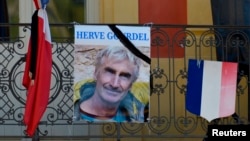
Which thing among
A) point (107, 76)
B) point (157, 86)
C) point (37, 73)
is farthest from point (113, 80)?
point (37, 73)

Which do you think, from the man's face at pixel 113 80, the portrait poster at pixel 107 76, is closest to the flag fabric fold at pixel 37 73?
the portrait poster at pixel 107 76

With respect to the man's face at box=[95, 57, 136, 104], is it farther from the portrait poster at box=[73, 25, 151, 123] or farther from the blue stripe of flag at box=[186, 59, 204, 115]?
the blue stripe of flag at box=[186, 59, 204, 115]

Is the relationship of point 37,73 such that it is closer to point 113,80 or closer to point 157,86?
point 113,80

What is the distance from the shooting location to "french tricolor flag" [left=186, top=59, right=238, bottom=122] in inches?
375

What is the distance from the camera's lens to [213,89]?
952 centimetres

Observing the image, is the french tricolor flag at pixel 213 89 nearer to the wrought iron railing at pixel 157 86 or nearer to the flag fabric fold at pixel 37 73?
the wrought iron railing at pixel 157 86

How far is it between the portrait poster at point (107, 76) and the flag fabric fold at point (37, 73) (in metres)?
0.49

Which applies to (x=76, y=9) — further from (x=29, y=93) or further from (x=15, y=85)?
(x=29, y=93)

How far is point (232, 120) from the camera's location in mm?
9914

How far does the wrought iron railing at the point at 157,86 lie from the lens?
9.78 metres

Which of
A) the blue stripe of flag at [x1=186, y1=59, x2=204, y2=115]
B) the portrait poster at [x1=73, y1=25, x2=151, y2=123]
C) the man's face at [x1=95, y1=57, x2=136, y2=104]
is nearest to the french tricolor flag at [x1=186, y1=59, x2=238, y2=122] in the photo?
the blue stripe of flag at [x1=186, y1=59, x2=204, y2=115]

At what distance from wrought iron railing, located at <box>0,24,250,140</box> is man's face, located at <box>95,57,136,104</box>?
0.45m

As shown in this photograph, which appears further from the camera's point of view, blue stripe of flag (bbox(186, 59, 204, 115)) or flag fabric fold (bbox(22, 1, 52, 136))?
blue stripe of flag (bbox(186, 59, 204, 115))

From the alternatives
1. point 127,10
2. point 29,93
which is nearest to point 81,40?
point 29,93
